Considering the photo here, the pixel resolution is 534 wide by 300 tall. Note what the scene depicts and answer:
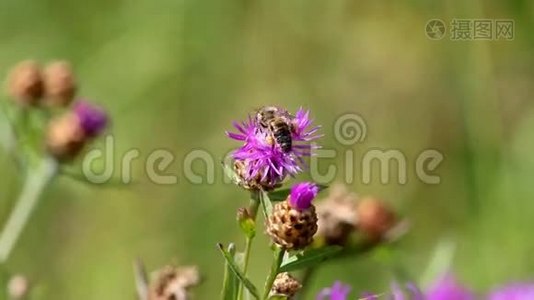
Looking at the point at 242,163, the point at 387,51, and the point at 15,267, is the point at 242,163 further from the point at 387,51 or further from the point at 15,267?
the point at 387,51

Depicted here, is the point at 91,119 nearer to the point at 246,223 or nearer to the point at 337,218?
the point at 337,218

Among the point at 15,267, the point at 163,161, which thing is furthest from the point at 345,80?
the point at 15,267

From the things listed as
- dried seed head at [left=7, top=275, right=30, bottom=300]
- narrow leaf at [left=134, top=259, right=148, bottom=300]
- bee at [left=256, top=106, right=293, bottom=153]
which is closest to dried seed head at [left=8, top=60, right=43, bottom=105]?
dried seed head at [left=7, top=275, right=30, bottom=300]

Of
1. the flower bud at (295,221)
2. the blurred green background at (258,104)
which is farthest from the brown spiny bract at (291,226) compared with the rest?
the blurred green background at (258,104)

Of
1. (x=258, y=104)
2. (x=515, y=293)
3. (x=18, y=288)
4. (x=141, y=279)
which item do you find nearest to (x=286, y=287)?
(x=141, y=279)

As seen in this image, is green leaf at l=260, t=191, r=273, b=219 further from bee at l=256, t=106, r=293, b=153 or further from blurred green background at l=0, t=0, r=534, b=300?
blurred green background at l=0, t=0, r=534, b=300
